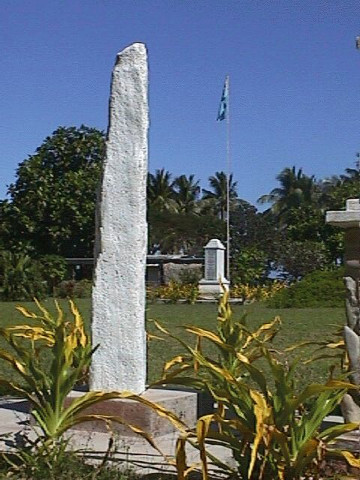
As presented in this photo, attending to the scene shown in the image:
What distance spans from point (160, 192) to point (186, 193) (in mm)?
2738

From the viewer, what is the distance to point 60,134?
41.8 m

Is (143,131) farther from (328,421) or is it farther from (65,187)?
(65,187)

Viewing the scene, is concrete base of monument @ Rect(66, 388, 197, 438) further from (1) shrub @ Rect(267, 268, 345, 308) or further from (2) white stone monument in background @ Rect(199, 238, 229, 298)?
(2) white stone monument in background @ Rect(199, 238, 229, 298)

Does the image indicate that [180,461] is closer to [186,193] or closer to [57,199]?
[57,199]

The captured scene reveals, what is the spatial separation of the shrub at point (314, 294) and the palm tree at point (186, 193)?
33.8 m

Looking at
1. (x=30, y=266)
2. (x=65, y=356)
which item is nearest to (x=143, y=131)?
(x=65, y=356)

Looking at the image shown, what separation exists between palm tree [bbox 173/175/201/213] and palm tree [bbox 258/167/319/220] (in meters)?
4.84

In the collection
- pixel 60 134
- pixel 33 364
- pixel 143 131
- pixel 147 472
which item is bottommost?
pixel 147 472

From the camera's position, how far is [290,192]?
58.0 meters

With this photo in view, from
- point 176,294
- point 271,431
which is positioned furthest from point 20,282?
point 271,431

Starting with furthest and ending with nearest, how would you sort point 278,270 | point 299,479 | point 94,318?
point 278,270 < point 94,318 < point 299,479

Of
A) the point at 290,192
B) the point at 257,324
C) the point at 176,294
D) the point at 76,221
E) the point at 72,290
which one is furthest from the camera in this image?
the point at 290,192

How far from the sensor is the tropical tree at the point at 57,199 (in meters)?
39.2

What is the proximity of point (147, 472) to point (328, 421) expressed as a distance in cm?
157
